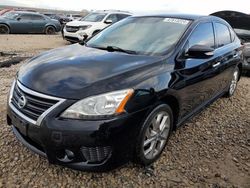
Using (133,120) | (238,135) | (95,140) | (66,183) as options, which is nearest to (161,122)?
A: (133,120)

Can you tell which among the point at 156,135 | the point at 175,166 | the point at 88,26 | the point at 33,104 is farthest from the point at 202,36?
the point at 88,26

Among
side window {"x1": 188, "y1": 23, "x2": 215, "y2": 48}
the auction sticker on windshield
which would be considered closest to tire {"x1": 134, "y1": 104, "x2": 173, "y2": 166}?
side window {"x1": 188, "y1": 23, "x2": 215, "y2": 48}

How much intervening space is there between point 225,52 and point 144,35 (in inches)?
63.7

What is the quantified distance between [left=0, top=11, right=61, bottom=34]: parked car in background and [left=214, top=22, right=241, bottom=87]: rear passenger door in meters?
14.7

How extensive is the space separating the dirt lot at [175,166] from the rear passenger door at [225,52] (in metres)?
0.91

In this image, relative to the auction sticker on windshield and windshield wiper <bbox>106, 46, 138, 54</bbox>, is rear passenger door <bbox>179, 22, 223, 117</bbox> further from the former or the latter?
windshield wiper <bbox>106, 46, 138, 54</bbox>

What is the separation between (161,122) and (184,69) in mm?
693

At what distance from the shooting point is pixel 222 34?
4.69 meters

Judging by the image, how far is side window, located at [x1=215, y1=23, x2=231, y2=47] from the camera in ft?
14.8

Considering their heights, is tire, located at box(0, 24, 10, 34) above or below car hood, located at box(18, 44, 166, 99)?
below

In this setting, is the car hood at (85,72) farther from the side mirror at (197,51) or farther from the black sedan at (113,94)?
the side mirror at (197,51)

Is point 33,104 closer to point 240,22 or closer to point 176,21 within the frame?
point 176,21

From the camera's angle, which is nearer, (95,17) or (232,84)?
(232,84)

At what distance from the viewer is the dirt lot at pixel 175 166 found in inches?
110
